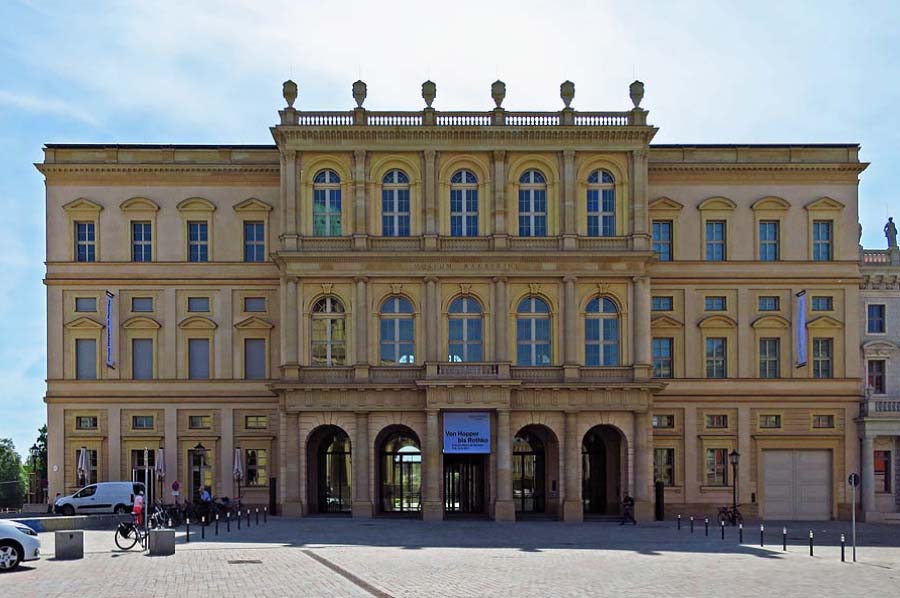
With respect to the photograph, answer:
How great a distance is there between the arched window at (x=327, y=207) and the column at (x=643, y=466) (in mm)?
17523

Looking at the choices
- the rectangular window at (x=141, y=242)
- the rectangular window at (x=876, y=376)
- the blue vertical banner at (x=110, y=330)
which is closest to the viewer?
the blue vertical banner at (x=110, y=330)

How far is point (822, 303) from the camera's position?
62406mm

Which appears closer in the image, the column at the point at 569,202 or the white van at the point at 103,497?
the white van at the point at 103,497

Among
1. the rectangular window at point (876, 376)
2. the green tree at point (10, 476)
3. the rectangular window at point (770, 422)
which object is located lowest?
the green tree at point (10, 476)

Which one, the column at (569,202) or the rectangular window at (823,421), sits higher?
the column at (569,202)

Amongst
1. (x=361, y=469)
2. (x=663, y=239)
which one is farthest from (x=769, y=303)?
(x=361, y=469)

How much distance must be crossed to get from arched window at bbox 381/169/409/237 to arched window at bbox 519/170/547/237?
5748mm

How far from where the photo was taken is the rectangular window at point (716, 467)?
61.3 metres

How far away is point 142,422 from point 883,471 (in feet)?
126

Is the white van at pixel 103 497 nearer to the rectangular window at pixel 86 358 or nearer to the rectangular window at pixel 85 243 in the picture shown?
the rectangular window at pixel 86 358

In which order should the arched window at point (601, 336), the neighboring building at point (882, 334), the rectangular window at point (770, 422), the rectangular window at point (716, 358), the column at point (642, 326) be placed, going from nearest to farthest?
1. the column at point (642, 326)
2. the arched window at point (601, 336)
3. the neighboring building at point (882, 334)
4. the rectangular window at point (770, 422)
5. the rectangular window at point (716, 358)

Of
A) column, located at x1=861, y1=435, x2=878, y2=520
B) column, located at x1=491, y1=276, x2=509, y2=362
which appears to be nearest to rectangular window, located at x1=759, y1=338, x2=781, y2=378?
column, located at x1=861, y1=435, x2=878, y2=520


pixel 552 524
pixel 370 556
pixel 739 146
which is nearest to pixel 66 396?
pixel 552 524

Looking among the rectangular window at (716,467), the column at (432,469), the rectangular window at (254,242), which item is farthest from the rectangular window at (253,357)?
the rectangular window at (716,467)
